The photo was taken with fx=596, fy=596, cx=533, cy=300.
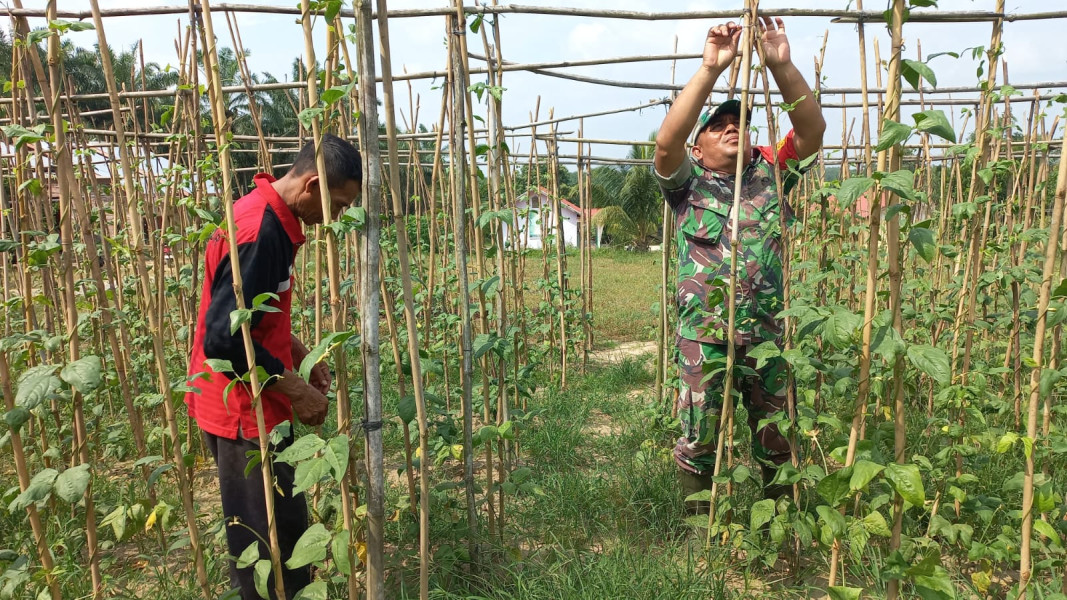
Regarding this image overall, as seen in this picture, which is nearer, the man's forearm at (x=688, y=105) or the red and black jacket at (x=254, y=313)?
the red and black jacket at (x=254, y=313)

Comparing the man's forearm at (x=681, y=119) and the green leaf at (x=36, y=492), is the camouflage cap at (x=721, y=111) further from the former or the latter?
the green leaf at (x=36, y=492)

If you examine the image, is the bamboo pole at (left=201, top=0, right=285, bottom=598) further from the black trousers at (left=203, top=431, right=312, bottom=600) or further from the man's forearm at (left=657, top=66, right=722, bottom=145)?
the man's forearm at (left=657, top=66, right=722, bottom=145)

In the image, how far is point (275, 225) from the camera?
1.79m

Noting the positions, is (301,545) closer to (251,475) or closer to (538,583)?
(251,475)

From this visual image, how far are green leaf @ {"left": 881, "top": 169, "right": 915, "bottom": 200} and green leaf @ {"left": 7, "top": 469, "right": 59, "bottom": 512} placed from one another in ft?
7.33

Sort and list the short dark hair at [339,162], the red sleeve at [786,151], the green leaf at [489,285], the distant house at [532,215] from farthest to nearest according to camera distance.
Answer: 1. the distant house at [532,215]
2. the red sleeve at [786,151]
3. the green leaf at [489,285]
4. the short dark hair at [339,162]

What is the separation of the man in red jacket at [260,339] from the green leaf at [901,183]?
142 cm

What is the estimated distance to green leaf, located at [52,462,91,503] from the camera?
1530mm

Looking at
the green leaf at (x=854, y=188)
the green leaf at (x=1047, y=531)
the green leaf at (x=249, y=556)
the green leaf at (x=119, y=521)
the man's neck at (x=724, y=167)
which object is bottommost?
the green leaf at (x=1047, y=531)

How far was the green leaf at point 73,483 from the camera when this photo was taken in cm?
153

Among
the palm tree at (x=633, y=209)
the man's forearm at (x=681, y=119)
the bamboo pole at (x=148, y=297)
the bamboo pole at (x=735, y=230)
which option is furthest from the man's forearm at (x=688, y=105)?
the palm tree at (x=633, y=209)

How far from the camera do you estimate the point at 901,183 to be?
1341 millimetres

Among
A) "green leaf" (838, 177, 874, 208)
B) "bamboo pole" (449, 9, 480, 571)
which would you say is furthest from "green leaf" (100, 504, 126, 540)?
"green leaf" (838, 177, 874, 208)

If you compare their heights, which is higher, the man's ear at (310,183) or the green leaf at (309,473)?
the man's ear at (310,183)
